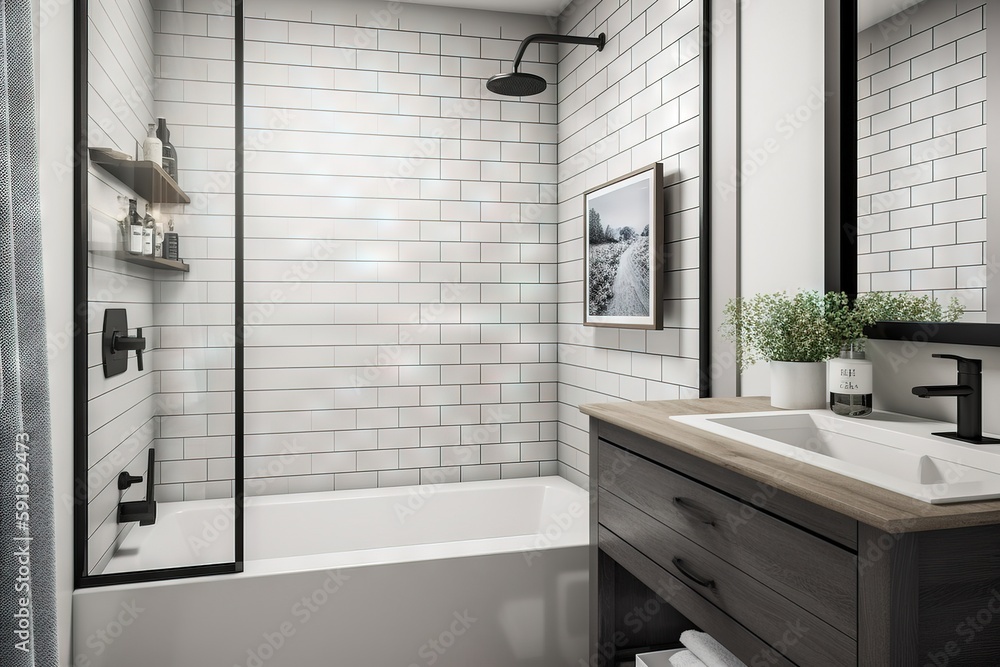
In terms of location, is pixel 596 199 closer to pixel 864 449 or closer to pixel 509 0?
pixel 509 0

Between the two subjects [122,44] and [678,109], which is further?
[678,109]

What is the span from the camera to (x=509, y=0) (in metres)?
3.13

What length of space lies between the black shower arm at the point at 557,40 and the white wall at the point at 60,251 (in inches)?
59.6

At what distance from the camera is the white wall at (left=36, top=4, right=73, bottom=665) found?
1711mm

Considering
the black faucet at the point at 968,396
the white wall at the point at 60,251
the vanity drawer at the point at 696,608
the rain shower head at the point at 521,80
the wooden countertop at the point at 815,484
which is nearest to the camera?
the wooden countertop at the point at 815,484

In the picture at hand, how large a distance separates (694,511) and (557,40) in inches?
84.5

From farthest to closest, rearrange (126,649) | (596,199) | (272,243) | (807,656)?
(272,243) < (596,199) < (126,649) < (807,656)

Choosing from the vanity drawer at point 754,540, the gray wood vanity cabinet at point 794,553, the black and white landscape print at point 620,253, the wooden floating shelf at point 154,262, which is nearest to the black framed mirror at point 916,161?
the gray wood vanity cabinet at point 794,553

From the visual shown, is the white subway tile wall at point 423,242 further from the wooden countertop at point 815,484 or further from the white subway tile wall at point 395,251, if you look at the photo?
the wooden countertop at point 815,484

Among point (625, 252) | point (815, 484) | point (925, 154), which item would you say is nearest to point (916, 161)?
point (925, 154)

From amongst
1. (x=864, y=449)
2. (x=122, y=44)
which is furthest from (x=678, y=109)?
(x=122, y=44)

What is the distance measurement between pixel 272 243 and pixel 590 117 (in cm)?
159

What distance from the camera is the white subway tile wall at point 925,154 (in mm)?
1246

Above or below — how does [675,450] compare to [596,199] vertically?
below
